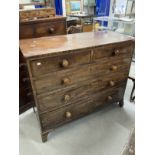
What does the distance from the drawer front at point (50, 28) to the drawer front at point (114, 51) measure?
60cm

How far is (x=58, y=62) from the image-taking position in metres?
1.11

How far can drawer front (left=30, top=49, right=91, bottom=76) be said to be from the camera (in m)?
1.04

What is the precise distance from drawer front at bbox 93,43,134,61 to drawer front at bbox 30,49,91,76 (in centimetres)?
10

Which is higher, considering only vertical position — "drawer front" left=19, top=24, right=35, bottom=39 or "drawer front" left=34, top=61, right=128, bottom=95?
"drawer front" left=19, top=24, right=35, bottom=39

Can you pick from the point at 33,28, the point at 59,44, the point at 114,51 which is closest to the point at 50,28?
the point at 33,28

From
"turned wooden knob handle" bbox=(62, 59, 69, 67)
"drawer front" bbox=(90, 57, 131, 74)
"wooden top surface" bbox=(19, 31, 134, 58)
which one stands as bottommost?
"drawer front" bbox=(90, 57, 131, 74)

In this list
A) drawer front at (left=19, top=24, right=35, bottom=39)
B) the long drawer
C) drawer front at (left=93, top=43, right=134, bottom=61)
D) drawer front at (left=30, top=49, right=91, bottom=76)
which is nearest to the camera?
drawer front at (left=30, top=49, right=91, bottom=76)

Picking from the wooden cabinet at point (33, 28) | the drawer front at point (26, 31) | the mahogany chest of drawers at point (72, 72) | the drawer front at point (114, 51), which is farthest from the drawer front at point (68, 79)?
the drawer front at point (26, 31)

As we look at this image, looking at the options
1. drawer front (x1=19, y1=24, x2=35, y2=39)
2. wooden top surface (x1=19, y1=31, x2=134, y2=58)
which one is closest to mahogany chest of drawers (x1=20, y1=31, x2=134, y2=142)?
wooden top surface (x1=19, y1=31, x2=134, y2=58)

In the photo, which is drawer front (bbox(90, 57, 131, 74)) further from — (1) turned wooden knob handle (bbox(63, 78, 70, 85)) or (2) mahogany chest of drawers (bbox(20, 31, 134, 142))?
(1) turned wooden knob handle (bbox(63, 78, 70, 85))
